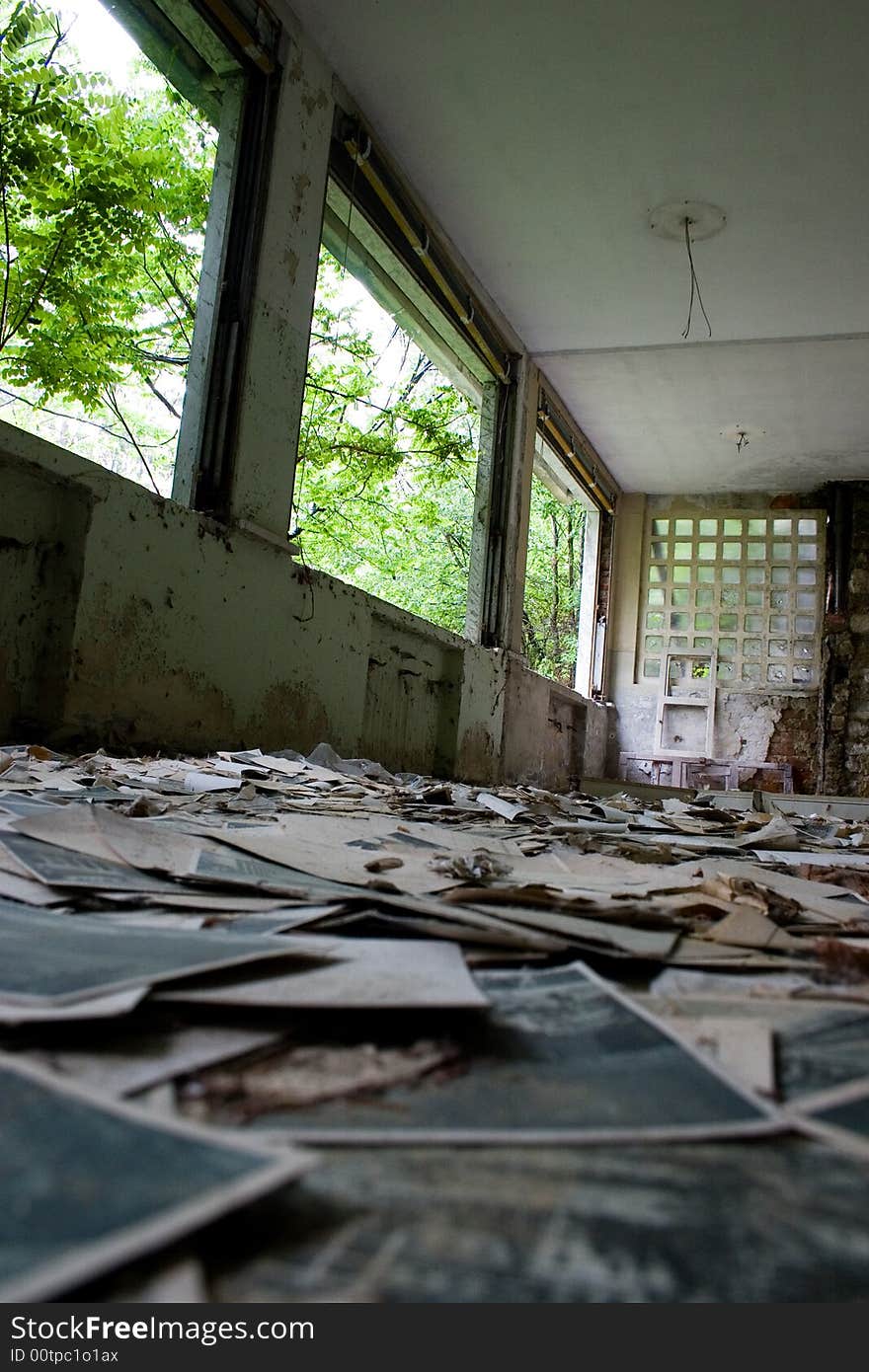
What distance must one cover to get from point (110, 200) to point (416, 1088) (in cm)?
478

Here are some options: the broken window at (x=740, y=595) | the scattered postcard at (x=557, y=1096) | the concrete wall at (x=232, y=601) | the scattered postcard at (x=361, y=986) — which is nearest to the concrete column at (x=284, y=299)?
the concrete wall at (x=232, y=601)

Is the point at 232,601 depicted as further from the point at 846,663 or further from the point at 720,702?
the point at 846,663

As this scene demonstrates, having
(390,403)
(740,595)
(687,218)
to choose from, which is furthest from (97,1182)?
(390,403)

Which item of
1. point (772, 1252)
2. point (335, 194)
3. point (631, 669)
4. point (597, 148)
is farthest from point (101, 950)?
point (631, 669)

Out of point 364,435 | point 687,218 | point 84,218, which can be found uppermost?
point 687,218

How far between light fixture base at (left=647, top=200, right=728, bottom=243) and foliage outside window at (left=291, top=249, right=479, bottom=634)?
2.17 metres

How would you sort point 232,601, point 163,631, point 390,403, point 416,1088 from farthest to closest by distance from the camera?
1. point 390,403
2. point 232,601
3. point 163,631
4. point 416,1088

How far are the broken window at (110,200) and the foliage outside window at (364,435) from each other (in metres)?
1.19

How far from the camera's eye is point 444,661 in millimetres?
5820

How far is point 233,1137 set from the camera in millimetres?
490

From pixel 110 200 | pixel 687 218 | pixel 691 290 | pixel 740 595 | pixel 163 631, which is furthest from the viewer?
pixel 740 595

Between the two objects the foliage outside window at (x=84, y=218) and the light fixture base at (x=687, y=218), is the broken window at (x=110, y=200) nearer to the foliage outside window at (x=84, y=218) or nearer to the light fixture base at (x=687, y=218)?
the foliage outside window at (x=84, y=218)

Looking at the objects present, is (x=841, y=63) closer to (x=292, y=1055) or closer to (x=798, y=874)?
(x=798, y=874)

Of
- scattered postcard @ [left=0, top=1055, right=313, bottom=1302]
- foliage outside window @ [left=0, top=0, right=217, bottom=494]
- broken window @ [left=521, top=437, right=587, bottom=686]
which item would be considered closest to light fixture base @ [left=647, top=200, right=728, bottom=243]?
foliage outside window @ [left=0, top=0, right=217, bottom=494]
